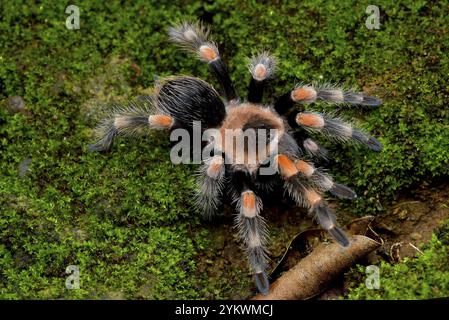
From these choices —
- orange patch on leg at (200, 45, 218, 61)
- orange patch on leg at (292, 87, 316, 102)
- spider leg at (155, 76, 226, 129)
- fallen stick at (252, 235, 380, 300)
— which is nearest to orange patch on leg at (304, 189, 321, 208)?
fallen stick at (252, 235, 380, 300)

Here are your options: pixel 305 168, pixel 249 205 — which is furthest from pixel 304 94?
pixel 249 205

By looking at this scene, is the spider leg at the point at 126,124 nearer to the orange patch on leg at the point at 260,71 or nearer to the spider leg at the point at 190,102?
the spider leg at the point at 190,102

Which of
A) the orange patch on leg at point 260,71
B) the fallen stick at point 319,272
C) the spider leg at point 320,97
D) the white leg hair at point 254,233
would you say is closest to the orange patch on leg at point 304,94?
the spider leg at point 320,97

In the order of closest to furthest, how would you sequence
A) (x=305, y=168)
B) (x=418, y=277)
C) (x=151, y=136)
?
(x=418, y=277), (x=305, y=168), (x=151, y=136)

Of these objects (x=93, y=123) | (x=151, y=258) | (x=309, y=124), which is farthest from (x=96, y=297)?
(x=309, y=124)

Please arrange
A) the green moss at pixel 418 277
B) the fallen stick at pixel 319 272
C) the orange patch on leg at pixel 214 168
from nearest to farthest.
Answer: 1. the green moss at pixel 418 277
2. the fallen stick at pixel 319 272
3. the orange patch on leg at pixel 214 168

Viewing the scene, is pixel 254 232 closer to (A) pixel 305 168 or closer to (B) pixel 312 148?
(A) pixel 305 168

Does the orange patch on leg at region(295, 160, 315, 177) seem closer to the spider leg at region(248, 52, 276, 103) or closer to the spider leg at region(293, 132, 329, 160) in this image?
the spider leg at region(293, 132, 329, 160)

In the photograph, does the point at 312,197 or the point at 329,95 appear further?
the point at 329,95
